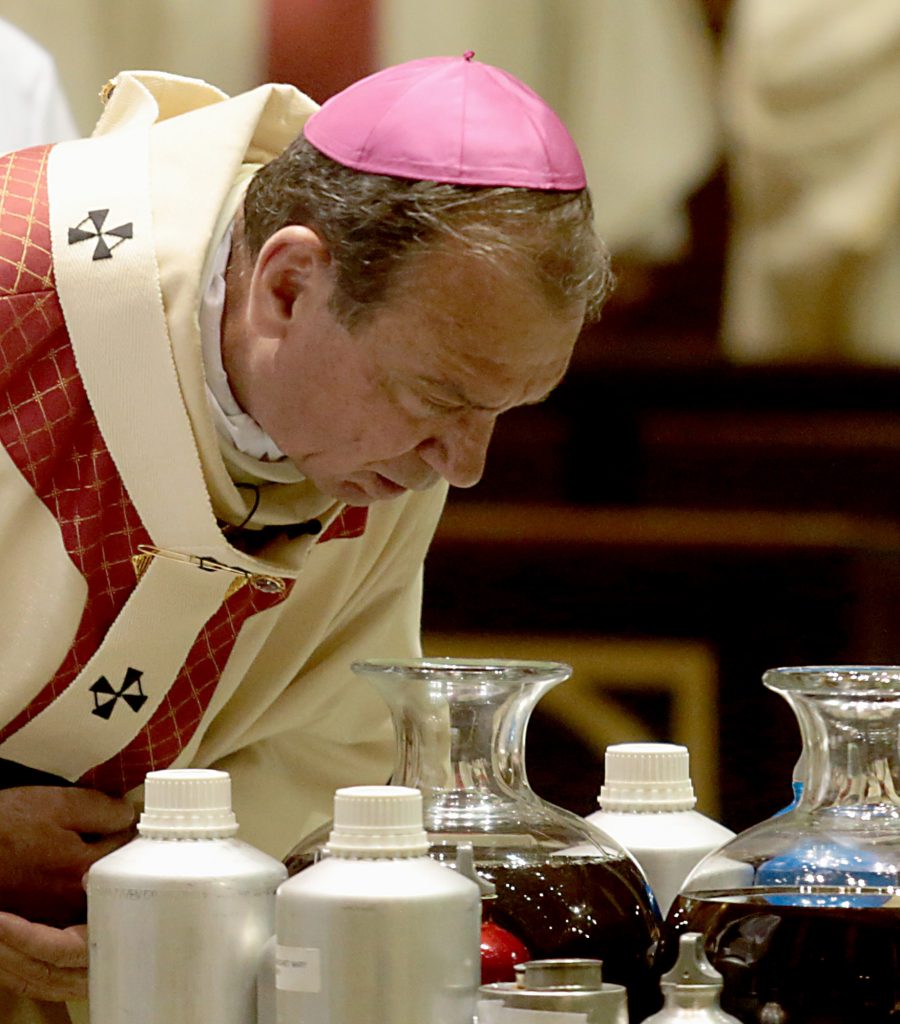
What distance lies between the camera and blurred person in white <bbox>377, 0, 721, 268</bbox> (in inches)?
214

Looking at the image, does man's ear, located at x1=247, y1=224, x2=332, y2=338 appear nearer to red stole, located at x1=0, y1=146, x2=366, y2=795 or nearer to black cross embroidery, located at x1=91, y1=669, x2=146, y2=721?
red stole, located at x1=0, y1=146, x2=366, y2=795

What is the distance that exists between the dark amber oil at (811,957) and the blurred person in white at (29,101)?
297cm

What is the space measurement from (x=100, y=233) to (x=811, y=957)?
126cm

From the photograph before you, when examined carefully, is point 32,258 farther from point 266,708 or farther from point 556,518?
point 556,518

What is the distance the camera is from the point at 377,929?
1.46 m

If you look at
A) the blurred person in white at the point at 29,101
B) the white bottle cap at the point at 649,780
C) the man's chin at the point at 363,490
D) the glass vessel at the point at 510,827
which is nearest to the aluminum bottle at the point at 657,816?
the white bottle cap at the point at 649,780

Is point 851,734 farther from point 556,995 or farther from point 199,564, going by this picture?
point 199,564

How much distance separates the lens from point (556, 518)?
17.0 feet

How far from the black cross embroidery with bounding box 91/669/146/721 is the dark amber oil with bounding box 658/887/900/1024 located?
1.05 m

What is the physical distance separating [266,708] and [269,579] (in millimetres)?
311

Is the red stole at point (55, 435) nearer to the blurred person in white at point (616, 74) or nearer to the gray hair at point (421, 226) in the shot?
the gray hair at point (421, 226)

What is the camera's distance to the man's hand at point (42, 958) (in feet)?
6.91

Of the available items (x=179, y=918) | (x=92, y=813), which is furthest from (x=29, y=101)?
(x=179, y=918)

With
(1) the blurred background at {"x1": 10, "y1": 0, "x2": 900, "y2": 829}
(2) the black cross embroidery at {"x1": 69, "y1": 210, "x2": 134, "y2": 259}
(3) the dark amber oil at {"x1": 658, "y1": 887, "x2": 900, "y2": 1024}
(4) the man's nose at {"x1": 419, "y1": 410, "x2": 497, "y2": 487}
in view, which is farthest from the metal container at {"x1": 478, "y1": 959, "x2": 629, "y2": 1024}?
(1) the blurred background at {"x1": 10, "y1": 0, "x2": 900, "y2": 829}
